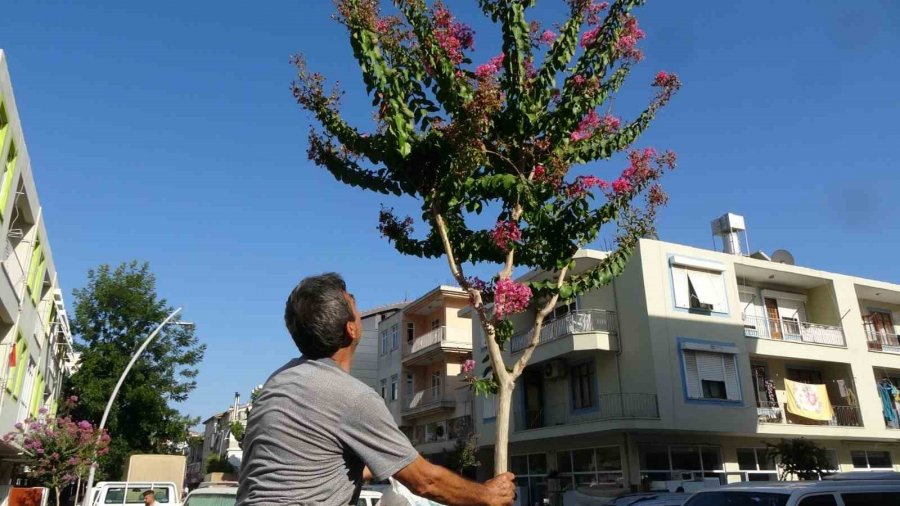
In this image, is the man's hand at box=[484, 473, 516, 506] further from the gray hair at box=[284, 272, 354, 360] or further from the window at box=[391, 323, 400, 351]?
the window at box=[391, 323, 400, 351]

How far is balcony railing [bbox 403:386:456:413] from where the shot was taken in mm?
37594

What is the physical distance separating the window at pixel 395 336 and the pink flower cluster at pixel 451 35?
116 feet

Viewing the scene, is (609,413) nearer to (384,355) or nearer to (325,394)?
(384,355)

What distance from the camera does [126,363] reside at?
3519cm

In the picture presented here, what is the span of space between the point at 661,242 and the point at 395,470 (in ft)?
89.6

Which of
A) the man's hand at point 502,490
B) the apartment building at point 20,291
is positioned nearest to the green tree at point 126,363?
the apartment building at point 20,291

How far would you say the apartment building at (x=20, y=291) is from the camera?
1736cm

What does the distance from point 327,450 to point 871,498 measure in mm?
6102

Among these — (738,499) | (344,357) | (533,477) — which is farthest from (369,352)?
(344,357)

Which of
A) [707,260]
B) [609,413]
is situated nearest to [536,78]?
[609,413]

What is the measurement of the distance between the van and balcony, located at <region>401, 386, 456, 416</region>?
102ft

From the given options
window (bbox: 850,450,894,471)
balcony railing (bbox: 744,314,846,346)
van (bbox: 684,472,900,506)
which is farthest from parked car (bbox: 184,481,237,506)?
window (bbox: 850,450,894,471)

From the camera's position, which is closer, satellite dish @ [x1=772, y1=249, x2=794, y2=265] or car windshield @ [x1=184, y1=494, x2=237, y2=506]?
car windshield @ [x1=184, y1=494, x2=237, y2=506]

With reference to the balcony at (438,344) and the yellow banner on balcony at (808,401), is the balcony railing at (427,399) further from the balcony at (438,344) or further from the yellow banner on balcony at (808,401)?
the yellow banner on balcony at (808,401)
